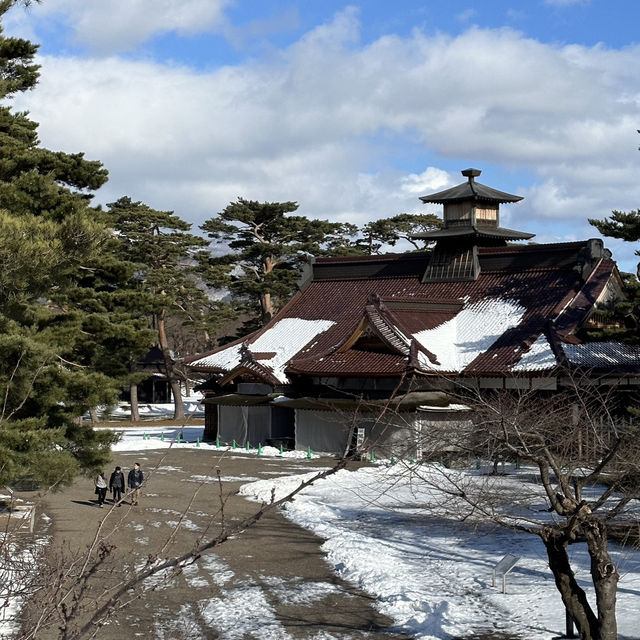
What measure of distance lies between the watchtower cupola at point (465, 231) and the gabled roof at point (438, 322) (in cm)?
58

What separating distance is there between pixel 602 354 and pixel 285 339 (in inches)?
544

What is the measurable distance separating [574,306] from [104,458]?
1984 cm

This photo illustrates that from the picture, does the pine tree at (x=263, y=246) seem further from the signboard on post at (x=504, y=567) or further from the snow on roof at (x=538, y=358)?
the signboard on post at (x=504, y=567)

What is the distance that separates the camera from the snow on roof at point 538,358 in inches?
1144

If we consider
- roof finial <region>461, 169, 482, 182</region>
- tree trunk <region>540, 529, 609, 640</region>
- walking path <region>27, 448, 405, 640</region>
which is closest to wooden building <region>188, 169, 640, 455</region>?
roof finial <region>461, 169, 482, 182</region>

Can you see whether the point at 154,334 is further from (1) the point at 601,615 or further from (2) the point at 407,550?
(1) the point at 601,615

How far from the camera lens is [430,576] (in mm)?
14047

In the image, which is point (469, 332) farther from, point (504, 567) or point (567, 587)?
point (567, 587)

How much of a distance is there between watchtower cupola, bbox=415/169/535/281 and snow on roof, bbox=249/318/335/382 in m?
5.44

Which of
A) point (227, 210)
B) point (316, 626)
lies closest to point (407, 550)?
point (316, 626)

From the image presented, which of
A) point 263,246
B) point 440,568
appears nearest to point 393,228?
point 263,246

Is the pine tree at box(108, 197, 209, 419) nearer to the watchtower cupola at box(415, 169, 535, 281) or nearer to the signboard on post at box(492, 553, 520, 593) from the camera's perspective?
the watchtower cupola at box(415, 169, 535, 281)

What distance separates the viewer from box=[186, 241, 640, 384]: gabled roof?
100 feet

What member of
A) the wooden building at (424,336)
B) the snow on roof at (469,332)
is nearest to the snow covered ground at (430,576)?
the wooden building at (424,336)
